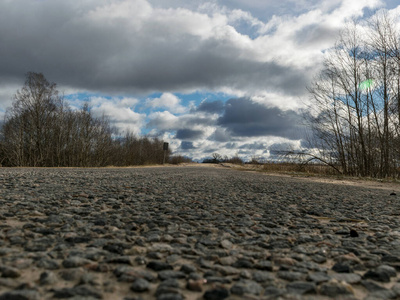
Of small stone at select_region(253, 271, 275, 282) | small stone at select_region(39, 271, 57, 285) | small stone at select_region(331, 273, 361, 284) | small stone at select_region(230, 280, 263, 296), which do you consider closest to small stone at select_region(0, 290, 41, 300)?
small stone at select_region(39, 271, 57, 285)

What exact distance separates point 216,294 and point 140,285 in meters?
0.37

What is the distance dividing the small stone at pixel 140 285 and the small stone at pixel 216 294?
0.95ft

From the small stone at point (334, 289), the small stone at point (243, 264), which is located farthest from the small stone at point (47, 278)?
the small stone at point (334, 289)

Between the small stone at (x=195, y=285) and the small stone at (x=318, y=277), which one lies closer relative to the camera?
the small stone at (x=195, y=285)

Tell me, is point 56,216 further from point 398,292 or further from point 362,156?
point 362,156

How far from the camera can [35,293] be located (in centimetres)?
120

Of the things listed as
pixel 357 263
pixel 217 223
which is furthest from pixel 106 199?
pixel 357 263

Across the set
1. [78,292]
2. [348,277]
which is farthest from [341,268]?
[78,292]

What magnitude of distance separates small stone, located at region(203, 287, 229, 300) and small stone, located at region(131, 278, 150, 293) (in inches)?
11.4

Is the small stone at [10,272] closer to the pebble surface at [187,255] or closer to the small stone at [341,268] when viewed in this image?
the pebble surface at [187,255]

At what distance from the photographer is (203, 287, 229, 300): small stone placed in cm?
128

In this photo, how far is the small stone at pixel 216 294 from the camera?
4.21 feet

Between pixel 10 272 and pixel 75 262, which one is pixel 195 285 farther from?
pixel 10 272

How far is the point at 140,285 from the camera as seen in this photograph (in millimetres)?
1353
